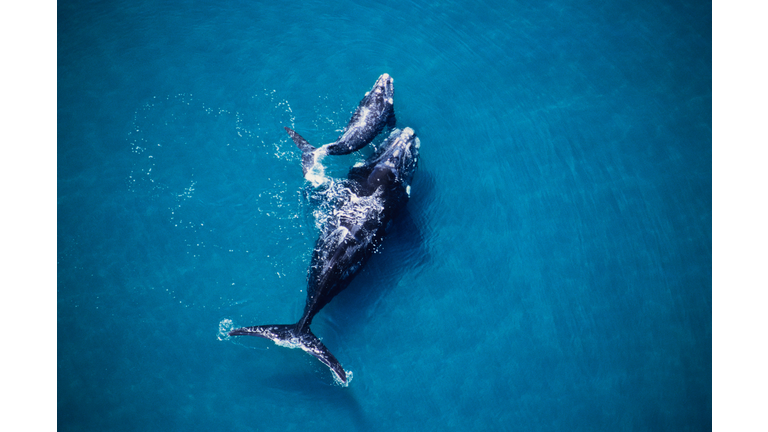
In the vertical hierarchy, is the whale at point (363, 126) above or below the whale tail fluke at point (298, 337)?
above

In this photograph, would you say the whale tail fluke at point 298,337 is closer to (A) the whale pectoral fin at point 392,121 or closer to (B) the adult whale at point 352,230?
(B) the adult whale at point 352,230

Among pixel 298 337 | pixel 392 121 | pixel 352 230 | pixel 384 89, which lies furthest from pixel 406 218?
Answer: pixel 298 337

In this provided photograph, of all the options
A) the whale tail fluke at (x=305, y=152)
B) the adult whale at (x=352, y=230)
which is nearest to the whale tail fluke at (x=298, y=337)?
the adult whale at (x=352, y=230)

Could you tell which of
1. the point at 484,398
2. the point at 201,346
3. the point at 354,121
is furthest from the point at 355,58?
the point at 484,398

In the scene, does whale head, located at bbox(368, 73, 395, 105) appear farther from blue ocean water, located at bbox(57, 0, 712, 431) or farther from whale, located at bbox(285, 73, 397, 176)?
blue ocean water, located at bbox(57, 0, 712, 431)

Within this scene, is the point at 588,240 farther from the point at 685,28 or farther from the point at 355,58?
the point at 355,58

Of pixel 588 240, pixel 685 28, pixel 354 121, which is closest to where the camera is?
pixel 354 121

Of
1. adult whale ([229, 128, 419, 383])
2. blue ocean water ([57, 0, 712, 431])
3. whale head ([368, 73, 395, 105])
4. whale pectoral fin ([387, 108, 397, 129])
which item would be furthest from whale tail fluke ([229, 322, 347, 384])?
whale head ([368, 73, 395, 105])
